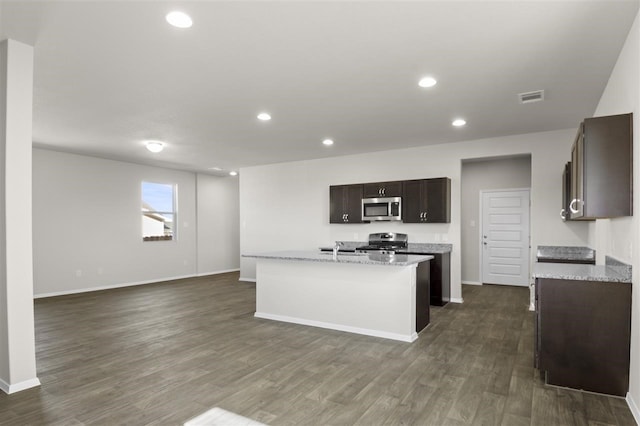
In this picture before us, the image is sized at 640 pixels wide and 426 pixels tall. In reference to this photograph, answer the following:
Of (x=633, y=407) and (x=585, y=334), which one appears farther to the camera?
(x=585, y=334)

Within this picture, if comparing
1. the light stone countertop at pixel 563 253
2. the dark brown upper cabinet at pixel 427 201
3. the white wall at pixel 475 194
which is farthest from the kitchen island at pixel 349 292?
the white wall at pixel 475 194

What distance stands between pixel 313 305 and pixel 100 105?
11.1 feet

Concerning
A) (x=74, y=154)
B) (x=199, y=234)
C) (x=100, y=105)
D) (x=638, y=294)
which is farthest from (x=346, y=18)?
(x=199, y=234)

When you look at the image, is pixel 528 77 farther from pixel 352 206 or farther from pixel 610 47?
pixel 352 206

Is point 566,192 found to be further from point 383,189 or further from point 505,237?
point 505,237

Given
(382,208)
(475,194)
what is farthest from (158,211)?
(475,194)

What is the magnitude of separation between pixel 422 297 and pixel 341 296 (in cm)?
95

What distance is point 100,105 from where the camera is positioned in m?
4.12

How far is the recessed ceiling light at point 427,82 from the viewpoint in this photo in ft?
11.1

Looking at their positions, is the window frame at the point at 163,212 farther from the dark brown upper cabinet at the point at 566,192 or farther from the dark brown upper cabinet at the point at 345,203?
the dark brown upper cabinet at the point at 566,192

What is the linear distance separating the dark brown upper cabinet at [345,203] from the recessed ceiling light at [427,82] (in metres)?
3.27

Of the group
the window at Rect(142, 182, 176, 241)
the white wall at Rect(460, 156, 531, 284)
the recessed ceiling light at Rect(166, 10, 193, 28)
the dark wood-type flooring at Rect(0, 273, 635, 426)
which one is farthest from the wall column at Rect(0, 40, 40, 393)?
the white wall at Rect(460, 156, 531, 284)

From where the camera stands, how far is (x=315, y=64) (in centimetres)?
310

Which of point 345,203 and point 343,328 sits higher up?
point 345,203
